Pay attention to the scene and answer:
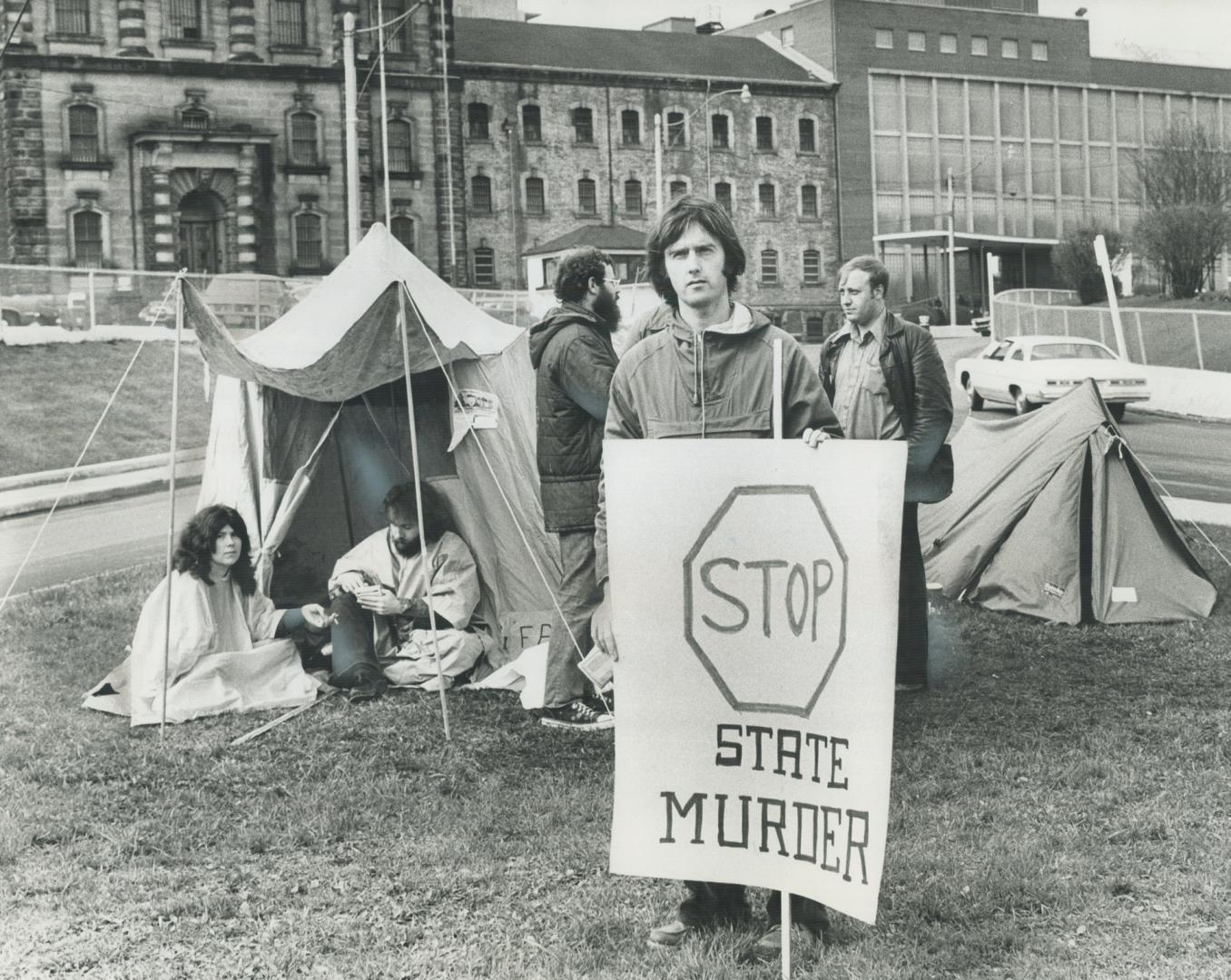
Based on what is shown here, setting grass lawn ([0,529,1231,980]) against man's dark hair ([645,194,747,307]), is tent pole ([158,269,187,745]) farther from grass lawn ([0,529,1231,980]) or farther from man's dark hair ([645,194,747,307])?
man's dark hair ([645,194,747,307])

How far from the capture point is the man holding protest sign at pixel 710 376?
4.07 metres

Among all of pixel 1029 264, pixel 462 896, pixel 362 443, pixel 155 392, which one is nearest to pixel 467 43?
pixel 1029 264

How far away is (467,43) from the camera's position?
56.8 meters

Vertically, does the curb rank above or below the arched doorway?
below

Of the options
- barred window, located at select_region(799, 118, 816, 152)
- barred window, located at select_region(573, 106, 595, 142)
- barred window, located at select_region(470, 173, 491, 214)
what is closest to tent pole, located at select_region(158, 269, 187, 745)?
barred window, located at select_region(470, 173, 491, 214)

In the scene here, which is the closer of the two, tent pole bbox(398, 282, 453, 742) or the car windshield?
tent pole bbox(398, 282, 453, 742)

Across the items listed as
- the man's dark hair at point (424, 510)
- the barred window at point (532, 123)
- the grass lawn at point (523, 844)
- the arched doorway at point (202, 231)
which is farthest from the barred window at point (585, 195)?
the grass lawn at point (523, 844)

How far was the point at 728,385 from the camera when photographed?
13.5ft

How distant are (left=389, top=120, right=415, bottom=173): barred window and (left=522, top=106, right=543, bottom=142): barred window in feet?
19.5

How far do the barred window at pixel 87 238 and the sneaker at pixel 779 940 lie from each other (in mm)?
46611

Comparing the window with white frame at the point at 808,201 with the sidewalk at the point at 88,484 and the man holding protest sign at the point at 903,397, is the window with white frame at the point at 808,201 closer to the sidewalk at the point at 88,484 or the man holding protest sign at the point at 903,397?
the sidewalk at the point at 88,484

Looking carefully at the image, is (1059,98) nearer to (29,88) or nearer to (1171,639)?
(29,88)

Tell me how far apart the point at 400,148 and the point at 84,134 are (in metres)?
10.6

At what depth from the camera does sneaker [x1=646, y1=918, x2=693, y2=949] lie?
416 centimetres
